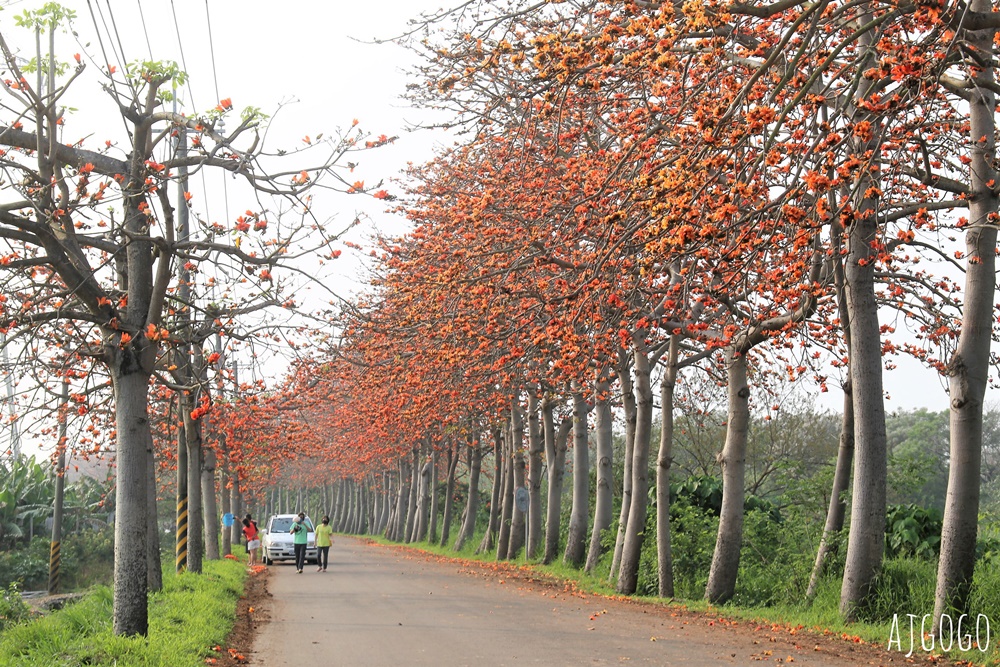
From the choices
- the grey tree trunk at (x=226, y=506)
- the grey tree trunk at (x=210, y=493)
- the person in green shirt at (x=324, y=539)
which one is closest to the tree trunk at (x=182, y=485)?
the grey tree trunk at (x=210, y=493)

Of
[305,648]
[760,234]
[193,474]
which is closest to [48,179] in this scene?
[305,648]

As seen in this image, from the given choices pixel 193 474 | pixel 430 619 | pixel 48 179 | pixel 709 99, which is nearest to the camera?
pixel 709 99

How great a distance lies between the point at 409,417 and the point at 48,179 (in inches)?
516

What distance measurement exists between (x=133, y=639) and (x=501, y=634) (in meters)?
4.51

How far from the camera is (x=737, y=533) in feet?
53.1

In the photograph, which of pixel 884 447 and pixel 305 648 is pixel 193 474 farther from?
pixel 884 447

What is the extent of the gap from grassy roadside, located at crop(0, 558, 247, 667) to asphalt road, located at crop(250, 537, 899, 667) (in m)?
0.67

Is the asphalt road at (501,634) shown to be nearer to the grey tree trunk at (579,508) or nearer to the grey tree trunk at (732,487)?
the grey tree trunk at (732,487)

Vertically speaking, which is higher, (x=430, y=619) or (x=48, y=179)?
(x=48, y=179)

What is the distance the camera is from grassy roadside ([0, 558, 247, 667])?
32.0 feet

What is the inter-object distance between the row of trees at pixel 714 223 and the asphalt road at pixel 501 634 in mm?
1537

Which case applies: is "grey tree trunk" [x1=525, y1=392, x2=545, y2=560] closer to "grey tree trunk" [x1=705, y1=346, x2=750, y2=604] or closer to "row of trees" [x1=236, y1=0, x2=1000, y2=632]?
"row of trees" [x1=236, y1=0, x2=1000, y2=632]

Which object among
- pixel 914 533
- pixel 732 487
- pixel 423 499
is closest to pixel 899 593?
pixel 914 533

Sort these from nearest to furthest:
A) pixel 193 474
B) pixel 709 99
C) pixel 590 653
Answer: pixel 709 99 → pixel 590 653 → pixel 193 474
